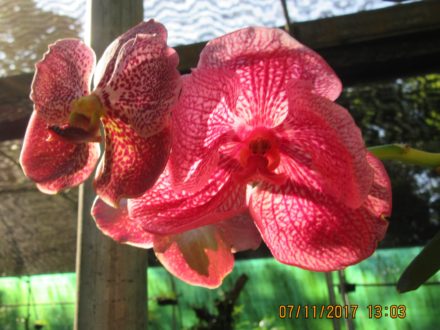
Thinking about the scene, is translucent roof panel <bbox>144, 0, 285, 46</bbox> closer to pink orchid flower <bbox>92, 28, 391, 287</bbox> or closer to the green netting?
pink orchid flower <bbox>92, 28, 391, 287</bbox>

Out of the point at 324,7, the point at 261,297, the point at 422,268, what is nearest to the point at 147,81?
the point at 422,268

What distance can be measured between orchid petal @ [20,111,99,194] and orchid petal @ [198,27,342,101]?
0.28 ft

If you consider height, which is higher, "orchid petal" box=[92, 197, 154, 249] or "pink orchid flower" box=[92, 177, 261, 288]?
"orchid petal" box=[92, 197, 154, 249]

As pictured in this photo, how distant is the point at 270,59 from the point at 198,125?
0.05 m

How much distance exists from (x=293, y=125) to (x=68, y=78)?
5.3 inches

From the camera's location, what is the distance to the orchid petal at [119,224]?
0.32 meters

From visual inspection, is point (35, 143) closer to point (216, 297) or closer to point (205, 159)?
point (205, 159)

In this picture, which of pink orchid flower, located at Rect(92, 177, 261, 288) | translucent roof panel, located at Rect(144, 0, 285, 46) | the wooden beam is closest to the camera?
pink orchid flower, located at Rect(92, 177, 261, 288)

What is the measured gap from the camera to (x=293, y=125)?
295 mm

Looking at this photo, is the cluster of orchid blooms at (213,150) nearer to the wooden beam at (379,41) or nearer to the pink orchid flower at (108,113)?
the pink orchid flower at (108,113)

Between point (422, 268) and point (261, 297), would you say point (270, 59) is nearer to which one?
point (422, 268)

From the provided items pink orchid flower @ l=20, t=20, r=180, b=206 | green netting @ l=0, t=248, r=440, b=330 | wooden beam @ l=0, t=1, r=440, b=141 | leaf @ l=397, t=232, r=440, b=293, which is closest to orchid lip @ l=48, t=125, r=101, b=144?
pink orchid flower @ l=20, t=20, r=180, b=206

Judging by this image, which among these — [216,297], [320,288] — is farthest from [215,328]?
[320,288]

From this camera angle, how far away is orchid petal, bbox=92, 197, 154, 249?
32 centimetres
